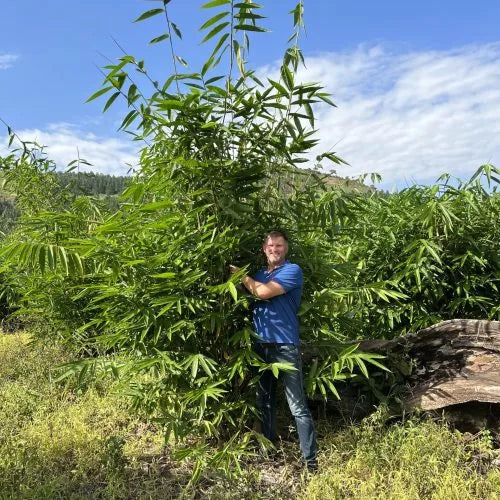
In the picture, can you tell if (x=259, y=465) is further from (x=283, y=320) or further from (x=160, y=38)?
(x=160, y=38)

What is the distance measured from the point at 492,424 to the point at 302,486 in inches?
58.4

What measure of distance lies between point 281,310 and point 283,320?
61 millimetres

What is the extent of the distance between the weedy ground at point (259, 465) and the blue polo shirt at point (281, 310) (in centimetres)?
81

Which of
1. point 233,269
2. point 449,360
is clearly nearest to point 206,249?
point 233,269

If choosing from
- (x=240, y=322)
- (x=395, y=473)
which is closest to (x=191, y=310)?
(x=240, y=322)

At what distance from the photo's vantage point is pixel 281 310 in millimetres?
2951

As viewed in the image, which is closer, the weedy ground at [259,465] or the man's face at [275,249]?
the weedy ground at [259,465]

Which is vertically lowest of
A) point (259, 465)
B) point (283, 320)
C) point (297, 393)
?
point (259, 465)

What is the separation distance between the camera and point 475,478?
2.69 meters

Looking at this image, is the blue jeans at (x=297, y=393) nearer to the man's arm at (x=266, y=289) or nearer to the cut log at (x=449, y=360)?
the man's arm at (x=266, y=289)

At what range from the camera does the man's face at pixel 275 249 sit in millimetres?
2911

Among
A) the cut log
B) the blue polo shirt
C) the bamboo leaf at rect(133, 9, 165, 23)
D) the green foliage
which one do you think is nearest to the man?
→ the blue polo shirt

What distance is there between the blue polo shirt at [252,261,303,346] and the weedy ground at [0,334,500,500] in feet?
2.65

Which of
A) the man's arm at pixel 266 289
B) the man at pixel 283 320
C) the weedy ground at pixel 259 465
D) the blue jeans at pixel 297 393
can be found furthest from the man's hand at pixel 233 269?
the weedy ground at pixel 259 465
